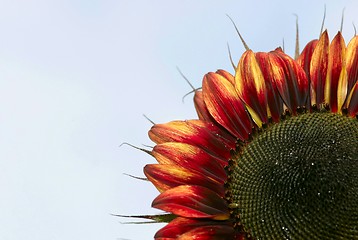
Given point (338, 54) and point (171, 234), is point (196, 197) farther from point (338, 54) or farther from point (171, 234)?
point (338, 54)

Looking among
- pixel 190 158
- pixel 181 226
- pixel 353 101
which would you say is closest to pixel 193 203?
pixel 181 226

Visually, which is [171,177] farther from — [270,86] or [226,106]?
[270,86]

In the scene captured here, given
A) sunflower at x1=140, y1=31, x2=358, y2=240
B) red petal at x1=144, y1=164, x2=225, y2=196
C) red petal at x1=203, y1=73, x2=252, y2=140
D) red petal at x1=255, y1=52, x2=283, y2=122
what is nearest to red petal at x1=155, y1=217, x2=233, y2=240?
sunflower at x1=140, y1=31, x2=358, y2=240

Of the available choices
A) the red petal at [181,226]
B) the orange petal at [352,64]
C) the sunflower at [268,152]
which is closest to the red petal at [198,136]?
the sunflower at [268,152]

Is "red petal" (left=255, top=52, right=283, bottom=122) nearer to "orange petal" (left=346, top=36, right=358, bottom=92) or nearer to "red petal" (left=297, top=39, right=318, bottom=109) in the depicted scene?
"red petal" (left=297, top=39, right=318, bottom=109)

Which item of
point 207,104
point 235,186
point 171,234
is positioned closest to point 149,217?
point 171,234

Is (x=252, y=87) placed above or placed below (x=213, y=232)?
above
